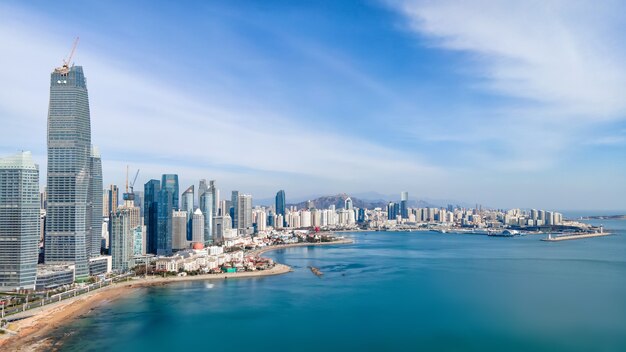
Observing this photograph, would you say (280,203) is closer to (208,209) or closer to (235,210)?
(235,210)

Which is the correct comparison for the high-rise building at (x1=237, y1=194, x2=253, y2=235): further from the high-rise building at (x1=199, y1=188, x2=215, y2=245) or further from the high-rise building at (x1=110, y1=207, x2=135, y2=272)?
the high-rise building at (x1=110, y1=207, x2=135, y2=272)

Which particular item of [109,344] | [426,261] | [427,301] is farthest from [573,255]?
[109,344]

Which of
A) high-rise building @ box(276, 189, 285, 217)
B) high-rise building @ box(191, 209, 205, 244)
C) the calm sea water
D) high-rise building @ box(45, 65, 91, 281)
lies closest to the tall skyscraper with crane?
high-rise building @ box(45, 65, 91, 281)

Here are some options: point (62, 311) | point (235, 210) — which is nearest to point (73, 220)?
point (62, 311)

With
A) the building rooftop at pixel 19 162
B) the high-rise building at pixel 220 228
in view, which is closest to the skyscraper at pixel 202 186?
the high-rise building at pixel 220 228

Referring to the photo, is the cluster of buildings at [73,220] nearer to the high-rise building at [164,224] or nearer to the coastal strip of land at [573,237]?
the high-rise building at [164,224]
